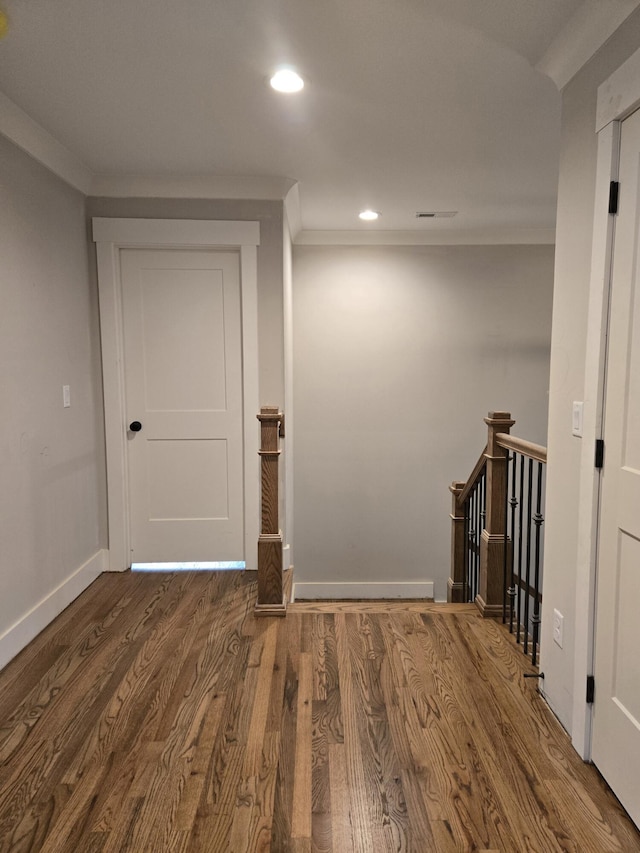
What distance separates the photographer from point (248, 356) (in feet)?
11.0

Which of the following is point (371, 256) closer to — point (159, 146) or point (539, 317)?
point (539, 317)

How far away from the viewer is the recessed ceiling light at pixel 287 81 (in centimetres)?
205

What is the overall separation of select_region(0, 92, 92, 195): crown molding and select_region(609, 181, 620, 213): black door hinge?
94.7 inches

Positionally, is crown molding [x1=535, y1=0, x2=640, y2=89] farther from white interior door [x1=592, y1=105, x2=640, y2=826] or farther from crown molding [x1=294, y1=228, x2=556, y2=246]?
crown molding [x1=294, y1=228, x2=556, y2=246]

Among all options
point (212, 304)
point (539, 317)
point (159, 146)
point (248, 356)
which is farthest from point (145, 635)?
point (539, 317)

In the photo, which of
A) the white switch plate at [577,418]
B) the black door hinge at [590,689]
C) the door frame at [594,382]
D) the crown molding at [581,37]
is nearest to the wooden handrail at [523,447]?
the white switch plate at [577,418]

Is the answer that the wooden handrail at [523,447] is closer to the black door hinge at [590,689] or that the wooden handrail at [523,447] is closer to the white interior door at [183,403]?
the black door hinge at [590,689]

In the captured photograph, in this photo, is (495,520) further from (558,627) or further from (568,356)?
(568,356)

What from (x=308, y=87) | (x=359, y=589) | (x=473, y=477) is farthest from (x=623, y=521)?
(x=359, y=589)

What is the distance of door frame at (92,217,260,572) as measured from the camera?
3256mm

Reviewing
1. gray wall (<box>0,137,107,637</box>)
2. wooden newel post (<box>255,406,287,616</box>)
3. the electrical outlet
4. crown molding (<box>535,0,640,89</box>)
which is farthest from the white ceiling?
the electrical outlet

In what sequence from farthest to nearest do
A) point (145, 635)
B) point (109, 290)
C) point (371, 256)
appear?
point (371, 256), point (109, 290), point (145, 635)

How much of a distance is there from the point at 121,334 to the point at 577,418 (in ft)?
8.89

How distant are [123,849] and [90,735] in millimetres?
538
